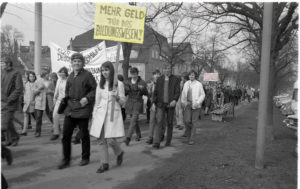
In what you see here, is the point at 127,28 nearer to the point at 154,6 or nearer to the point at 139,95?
the point at 139,95

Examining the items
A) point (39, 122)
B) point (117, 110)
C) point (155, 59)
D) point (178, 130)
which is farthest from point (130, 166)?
point (155, 59)

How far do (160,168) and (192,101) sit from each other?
285 cm

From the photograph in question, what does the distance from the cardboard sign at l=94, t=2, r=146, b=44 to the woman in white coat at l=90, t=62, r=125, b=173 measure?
1.87 feet

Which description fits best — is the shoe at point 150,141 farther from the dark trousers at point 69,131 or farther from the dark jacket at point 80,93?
the dark jacket at point 80,93

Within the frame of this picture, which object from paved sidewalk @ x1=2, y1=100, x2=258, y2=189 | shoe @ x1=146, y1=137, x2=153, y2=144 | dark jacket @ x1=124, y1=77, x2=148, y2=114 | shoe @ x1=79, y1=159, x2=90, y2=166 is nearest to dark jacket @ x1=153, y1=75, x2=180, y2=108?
dark jacket @ x1=124, y1=77, x2=148, y2=114

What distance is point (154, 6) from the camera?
13672mm

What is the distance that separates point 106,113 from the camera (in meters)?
4.91

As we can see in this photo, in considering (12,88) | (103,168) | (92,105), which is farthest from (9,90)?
(103,168)

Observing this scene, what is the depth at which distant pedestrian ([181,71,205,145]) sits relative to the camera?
7648 mm

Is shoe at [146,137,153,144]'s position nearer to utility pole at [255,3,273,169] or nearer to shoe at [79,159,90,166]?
shoe at [79,159,90,166]

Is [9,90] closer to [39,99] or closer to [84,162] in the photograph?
[84,162]

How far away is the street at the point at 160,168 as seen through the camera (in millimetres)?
4387

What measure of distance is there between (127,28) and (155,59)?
156 feet

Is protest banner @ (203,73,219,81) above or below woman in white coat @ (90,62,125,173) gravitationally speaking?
above
